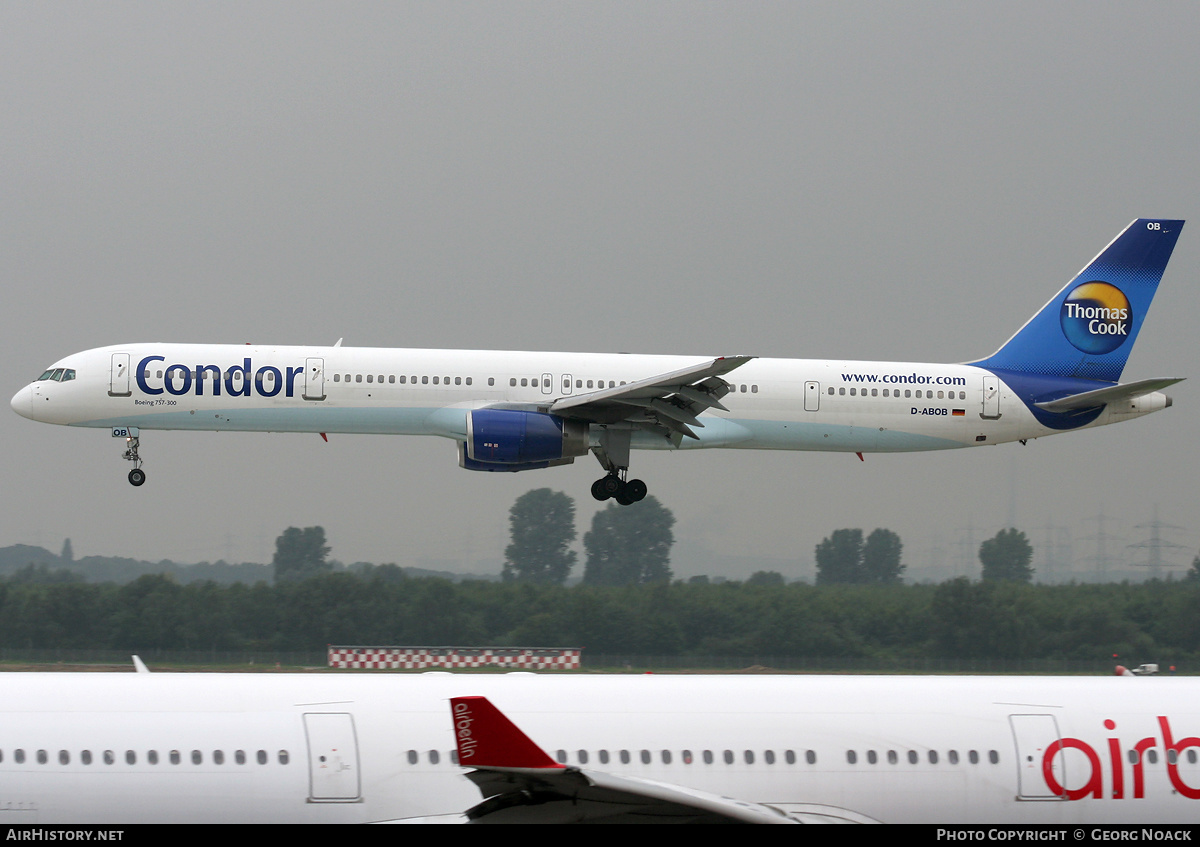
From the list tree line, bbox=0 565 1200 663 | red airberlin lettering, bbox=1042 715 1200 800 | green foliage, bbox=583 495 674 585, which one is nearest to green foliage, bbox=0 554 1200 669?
tree line, bbox=0 565 1200 663

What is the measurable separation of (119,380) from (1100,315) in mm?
29119

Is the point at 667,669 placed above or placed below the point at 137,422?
below

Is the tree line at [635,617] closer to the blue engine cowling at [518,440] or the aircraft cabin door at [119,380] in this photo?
the aircraft cabin door at [119,380]

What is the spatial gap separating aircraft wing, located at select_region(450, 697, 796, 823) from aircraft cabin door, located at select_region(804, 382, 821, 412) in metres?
23.9

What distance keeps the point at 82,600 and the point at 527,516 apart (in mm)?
27526

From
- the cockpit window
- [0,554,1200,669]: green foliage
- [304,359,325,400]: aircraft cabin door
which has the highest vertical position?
the cockpit window

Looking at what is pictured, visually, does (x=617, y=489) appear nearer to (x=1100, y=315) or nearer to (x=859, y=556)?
(x=1100, y=315)

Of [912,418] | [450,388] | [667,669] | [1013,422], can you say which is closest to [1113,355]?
[1013,422]

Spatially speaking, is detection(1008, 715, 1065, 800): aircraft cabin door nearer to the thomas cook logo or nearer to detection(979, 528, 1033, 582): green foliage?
the thomas cook logo

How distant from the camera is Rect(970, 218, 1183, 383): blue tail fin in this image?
3944cm

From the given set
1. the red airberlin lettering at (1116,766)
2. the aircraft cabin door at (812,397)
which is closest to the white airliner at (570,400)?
the aircraft cabin door at (812,397)

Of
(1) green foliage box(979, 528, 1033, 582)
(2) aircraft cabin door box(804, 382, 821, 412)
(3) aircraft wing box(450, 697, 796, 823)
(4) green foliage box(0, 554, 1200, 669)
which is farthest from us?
(1) green foliage box(979, 528, 1033, 582)
